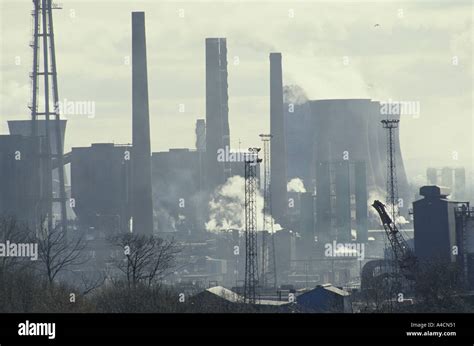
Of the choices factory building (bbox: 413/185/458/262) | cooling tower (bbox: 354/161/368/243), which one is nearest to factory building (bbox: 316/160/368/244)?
cooling tower (bbox: 354/161/368/243)

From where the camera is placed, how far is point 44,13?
66.1 metres

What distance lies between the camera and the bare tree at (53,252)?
136ft

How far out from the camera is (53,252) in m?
74.4

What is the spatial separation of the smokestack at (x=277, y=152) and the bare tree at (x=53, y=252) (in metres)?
15.6

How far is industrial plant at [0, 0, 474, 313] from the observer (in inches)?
2009

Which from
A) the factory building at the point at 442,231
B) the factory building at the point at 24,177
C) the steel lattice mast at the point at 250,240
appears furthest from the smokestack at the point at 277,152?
the factory building at the point at 442,231

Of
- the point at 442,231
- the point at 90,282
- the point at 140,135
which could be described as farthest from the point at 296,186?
the point at 442,231

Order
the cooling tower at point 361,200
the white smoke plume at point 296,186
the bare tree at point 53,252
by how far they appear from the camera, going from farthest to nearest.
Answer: the white smoke plume at point 296,186 → the cooling tower at point 361,200 → the bare tree at point 53,252

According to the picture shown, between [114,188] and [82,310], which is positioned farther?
[114,188]

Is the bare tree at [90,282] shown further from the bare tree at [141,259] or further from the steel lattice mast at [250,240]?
the steel lattice mast at [250,240]

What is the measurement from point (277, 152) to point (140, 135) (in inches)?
659
